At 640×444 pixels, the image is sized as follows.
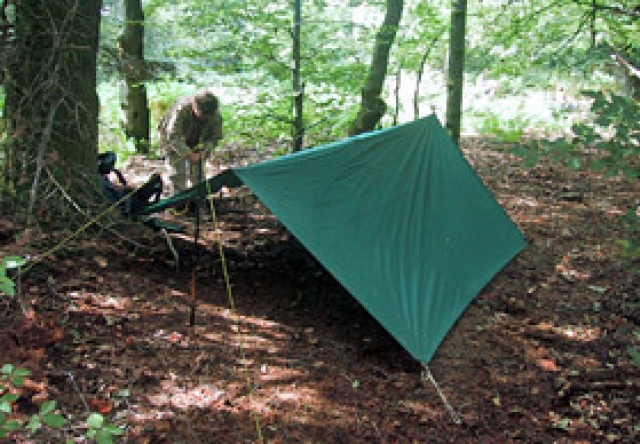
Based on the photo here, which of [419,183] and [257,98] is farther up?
[257,98]

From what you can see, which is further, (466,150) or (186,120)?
(466,150)

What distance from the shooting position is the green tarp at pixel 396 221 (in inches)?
137

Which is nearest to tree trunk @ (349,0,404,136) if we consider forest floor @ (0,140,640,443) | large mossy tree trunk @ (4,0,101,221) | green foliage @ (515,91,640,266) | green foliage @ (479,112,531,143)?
forest floor @ (0,140,640,443)

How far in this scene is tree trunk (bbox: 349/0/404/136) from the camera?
671 centimetres

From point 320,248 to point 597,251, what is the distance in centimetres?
310

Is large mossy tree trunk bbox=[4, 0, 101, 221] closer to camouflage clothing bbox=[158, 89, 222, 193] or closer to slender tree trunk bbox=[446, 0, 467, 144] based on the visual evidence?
camouflage clothing bbox=[158, 89, 222, 193]

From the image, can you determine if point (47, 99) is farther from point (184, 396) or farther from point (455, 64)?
point (455, 64)

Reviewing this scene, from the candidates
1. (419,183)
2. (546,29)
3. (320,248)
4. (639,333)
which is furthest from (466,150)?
(320,248)

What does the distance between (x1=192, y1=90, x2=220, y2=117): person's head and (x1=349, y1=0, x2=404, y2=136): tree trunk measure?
209 cm

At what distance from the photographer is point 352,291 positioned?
3.37m

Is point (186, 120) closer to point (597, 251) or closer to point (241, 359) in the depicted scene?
point (241, 359)

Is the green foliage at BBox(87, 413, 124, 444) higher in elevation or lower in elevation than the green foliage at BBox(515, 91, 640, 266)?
lower

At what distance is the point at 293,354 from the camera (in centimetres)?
341

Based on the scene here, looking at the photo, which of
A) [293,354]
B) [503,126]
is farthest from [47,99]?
[503,126]
